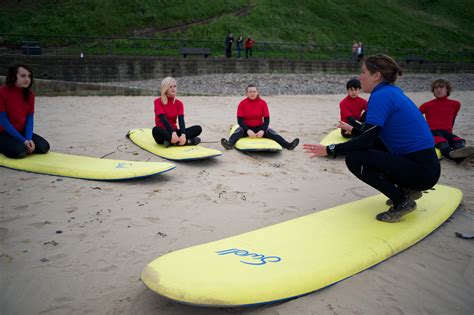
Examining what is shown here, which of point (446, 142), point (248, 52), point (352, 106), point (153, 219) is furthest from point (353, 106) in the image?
point (248, 52)

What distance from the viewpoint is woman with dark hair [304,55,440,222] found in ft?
10.8

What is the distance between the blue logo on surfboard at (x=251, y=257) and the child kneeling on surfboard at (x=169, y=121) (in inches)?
140

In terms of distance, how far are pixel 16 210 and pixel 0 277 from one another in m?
1.29

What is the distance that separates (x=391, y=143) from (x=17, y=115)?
16.1ft

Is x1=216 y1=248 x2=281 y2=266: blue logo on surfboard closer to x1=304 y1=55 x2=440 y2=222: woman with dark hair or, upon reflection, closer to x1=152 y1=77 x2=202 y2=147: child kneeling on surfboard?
x1=304 y1=55 x2=440 y2=222: woman with dark hair

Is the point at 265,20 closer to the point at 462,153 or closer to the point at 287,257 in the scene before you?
the point at 462,153

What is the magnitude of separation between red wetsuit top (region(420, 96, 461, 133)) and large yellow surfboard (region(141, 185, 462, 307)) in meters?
3.11

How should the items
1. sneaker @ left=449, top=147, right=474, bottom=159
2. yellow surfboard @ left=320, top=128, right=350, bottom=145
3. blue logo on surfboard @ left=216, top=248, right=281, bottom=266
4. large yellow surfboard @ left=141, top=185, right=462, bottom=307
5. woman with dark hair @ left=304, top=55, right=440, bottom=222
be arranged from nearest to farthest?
large yellow surfboard @ left=141, top=185, right=462, bottom=307
blue logo on surfboard @ left=216, top=248, right=281, bottom=266
woman with dark hair @ left=304, top=55, right=440, bottom=222
sneaker @ left=449, top=147, right=474, bottom=159
yellow surfboard @ left=320, top=128, right=350, bottom=145

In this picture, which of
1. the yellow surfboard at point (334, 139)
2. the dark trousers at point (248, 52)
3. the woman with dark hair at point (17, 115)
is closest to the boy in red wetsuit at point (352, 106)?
the yellow surfboard at point (334, 139)

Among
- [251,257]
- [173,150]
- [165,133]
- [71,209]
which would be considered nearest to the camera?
[251,257]

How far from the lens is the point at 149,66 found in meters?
18.9

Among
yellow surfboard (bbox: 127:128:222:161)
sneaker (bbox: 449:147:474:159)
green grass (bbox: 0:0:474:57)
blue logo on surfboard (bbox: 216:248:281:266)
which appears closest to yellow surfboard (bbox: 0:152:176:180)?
yellow surfboard (bbox: 127:128:222:161)

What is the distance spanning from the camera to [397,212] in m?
3.56

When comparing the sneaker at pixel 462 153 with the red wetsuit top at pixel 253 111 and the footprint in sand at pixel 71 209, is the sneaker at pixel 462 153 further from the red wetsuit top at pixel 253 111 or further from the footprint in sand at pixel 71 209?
the footprint in sand at pixel 71 209
